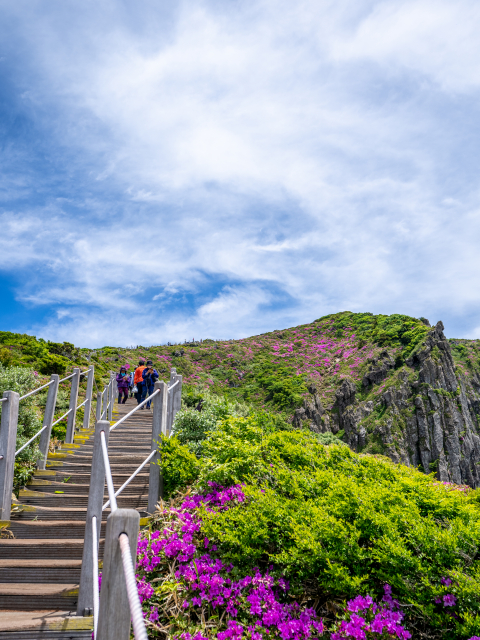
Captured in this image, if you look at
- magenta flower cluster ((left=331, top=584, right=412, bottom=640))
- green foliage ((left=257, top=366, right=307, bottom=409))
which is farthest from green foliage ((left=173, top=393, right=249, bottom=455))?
green foliage ((left=257, top=366, right=307, bottom=409))

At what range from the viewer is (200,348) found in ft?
153

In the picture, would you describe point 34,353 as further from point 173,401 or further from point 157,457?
point 157,457

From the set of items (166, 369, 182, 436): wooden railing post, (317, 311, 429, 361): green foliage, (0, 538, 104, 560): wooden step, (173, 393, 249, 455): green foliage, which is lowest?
(0, 538, 104, 560): wooden step

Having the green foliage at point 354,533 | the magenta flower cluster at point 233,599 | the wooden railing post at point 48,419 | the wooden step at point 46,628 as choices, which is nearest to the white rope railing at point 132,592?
the magenta flower cluster at point 233,599

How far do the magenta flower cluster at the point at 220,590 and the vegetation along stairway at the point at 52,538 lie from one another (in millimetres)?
690

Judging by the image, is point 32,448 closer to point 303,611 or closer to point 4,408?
point 4,408

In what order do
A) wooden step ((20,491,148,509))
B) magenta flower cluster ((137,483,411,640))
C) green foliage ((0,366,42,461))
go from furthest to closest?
green foliage ((0,366,42,461)) → wooden step ((20,491,148,509)) → magenta flower cluster ((137,483,411,640))

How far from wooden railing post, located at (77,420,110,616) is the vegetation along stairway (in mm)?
143

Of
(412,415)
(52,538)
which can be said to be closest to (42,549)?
(52,538)

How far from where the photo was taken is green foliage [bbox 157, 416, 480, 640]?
2.70 m

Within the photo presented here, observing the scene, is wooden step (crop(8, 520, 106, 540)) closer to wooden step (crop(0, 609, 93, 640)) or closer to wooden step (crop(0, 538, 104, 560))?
wooden step (crop(0, 538, 104, 560))

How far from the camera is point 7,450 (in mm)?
4625

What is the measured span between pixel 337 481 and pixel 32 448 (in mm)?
5057

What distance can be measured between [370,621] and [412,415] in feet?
131
